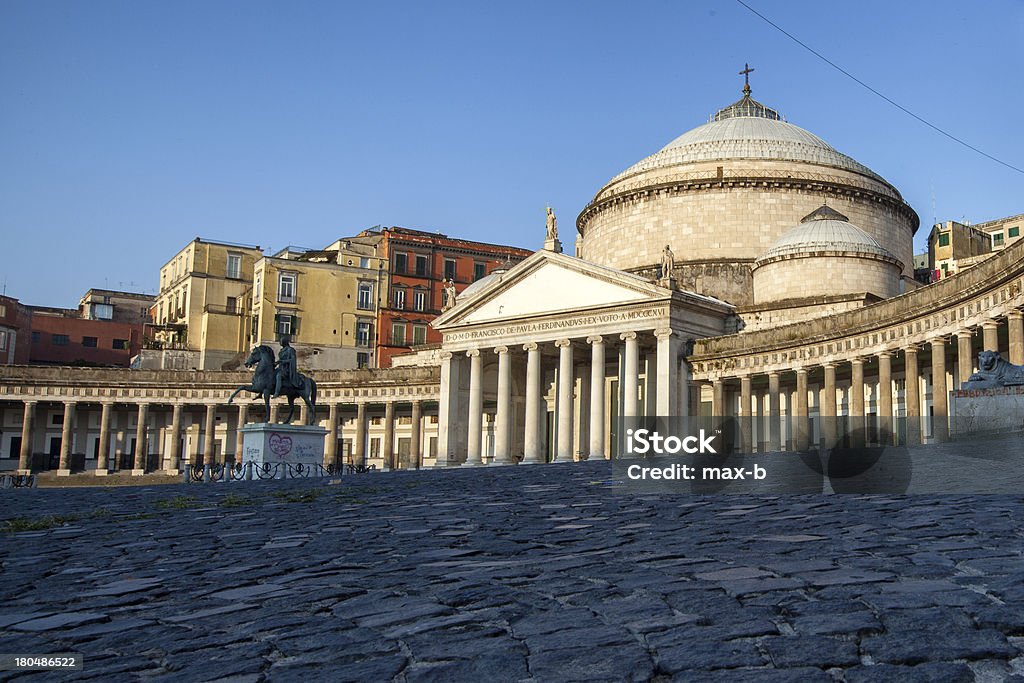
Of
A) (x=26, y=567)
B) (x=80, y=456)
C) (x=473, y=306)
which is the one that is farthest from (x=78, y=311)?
(x=26, y=567)

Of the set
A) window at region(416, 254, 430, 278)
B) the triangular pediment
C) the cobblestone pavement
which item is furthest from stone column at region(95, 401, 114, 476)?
the cobblestone pavement

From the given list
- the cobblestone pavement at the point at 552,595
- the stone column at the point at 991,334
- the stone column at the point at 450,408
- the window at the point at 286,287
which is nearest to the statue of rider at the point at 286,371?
the cobblestone pavement at the point at 552,595

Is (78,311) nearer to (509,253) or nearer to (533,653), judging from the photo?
(509,253)

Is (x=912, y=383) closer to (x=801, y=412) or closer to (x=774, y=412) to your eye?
(x=801, y=412)

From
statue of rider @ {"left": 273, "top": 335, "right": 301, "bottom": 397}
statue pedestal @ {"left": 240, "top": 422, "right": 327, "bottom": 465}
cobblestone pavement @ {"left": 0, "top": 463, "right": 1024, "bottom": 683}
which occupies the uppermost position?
statue of rider @ {"left": 273, "top": 335, "right": 301, "bottom": 397}

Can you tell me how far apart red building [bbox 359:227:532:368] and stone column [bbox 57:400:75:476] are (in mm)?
23049

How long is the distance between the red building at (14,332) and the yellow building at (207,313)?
30.7ft

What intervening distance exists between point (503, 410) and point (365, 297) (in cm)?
3175

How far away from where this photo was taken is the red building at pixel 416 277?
288ft

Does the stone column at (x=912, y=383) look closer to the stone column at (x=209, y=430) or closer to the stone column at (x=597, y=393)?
the stone column at (x=597, y=393)

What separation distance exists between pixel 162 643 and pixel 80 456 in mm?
75108

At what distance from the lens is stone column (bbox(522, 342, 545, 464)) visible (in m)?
56.7

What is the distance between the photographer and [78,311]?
10531 centimetres

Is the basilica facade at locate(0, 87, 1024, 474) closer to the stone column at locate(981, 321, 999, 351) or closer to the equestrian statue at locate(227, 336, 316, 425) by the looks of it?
the stone column at locate(981, 321, 999, 351)
